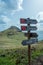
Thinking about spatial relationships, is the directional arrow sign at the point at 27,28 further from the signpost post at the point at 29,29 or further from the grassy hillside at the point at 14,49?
the grassy hillside at the point at 14,49

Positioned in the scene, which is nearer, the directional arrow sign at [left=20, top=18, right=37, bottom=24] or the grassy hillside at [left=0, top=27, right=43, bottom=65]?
the directional arrow sign at [left=20, top=18, right=37, bottom=24]

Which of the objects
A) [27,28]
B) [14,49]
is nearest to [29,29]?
[27,28]

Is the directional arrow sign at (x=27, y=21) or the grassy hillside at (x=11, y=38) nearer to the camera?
the directional arrow sign at (x=27, y=21)

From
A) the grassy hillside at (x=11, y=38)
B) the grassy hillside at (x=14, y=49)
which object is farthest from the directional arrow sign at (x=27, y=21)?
the grassy hillside at (x=11, y=38)

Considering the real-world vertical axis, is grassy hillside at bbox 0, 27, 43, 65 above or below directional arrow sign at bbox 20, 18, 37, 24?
below

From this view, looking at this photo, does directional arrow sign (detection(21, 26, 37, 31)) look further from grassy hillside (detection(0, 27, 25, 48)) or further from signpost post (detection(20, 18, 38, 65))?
grassy hillside (detection(0, 27, 25, 48))

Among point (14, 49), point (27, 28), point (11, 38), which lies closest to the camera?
point (27, 28)

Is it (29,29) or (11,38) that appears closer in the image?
(29,29)

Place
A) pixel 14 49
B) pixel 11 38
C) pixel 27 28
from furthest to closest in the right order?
1. pixel 11 38
2. pixel 14 49
3. pixel 27 28

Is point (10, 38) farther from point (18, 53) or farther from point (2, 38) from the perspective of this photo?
point (18, 53)

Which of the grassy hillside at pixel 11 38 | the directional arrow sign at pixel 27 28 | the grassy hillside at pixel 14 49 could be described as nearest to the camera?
the directional arrow sign at pixel 27 28

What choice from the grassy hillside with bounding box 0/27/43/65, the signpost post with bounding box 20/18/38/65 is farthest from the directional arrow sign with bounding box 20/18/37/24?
the grassy hillside with bounding box 0/27/43/65

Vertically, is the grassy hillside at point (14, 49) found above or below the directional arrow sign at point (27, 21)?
below

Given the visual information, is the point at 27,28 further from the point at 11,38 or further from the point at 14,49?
the point at 11,38
